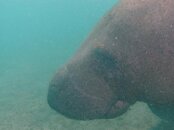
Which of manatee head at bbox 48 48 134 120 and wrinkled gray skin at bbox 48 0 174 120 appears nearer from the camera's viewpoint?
wrinkled gray skin at bbox 48 0 174 120

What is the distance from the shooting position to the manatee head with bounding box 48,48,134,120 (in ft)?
18.5

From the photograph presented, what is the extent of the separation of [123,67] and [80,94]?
Answer: 0.83 metres

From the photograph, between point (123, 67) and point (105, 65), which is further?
point (105, 65)

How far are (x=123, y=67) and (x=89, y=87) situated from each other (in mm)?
643

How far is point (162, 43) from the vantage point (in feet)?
17.3

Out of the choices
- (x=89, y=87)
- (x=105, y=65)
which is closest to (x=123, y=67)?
(x=105, y=65)

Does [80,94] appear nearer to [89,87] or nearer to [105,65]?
[89,87]

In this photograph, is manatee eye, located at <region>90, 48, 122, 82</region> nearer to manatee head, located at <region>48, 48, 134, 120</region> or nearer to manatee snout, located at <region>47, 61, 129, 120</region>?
manatee head, located at <region>48, 48, 134, 120</region>

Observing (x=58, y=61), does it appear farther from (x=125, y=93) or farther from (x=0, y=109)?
(x=125, y=93)

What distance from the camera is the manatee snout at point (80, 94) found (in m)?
5.64

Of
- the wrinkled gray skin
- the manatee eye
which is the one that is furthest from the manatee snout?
the manatee eye

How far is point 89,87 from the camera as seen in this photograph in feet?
18.6

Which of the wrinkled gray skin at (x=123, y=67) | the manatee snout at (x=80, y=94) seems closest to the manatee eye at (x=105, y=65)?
the wrinkled gray skin at (x=123, y=67)

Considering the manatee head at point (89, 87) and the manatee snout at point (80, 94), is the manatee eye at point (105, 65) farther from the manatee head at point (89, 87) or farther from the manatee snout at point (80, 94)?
the manatee snout at point (80, 94)
